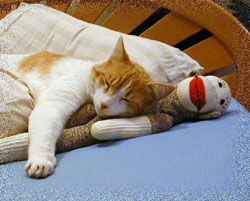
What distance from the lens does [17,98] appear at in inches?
32.9

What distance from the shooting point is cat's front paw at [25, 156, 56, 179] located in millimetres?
614

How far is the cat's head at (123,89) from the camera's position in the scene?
857mm

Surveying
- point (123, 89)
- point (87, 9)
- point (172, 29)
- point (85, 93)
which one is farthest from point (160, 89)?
point (87, 9)

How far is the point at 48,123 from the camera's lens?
30.3 inches

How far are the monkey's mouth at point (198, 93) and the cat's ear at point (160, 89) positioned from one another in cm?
8

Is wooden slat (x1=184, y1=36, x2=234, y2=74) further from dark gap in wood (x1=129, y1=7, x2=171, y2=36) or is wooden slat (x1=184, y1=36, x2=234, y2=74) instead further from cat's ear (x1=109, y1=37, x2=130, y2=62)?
cat's ear (x1=109, y1=37, x2=130, y2=62)

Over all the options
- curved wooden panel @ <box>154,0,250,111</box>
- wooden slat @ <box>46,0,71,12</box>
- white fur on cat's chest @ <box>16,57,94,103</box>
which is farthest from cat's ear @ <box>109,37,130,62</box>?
wooden slat @ <box>46,0,71,12</box>

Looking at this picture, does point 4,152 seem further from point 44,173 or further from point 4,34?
point 4,34

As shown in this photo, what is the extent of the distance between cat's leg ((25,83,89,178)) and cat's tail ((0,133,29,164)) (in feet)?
0.10

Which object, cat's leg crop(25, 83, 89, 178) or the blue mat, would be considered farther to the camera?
cat's leg crop(25, 83, 89, 178)

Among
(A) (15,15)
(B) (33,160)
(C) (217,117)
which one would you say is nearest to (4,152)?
(B) (33,160)

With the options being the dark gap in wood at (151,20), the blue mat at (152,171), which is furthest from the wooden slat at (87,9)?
the blue mat at (152,171)

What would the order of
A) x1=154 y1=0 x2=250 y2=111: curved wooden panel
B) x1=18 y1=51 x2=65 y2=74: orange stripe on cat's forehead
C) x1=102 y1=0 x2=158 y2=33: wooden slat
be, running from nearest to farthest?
x1=18 y1=51 x2=65 y2=74: orange stripe on cat's forehead
x1=154 y1=0 x2=250 y2=111: curved wooden panel
x1=102 y1=0 x2=158 y2=33: wooden slat

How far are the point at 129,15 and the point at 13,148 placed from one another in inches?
40.0
